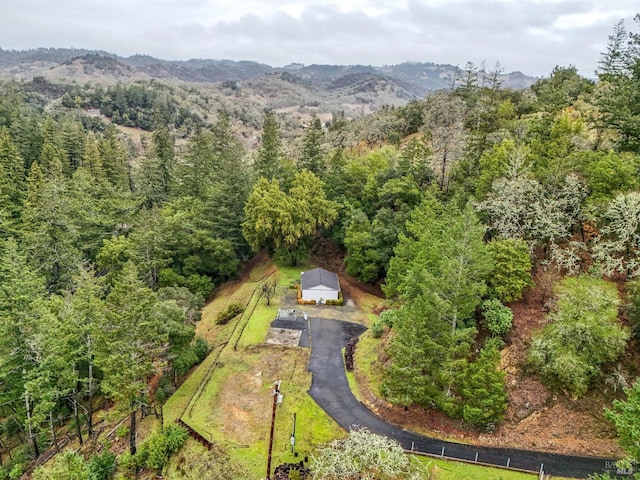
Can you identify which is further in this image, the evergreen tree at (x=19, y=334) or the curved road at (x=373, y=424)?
the evergreen tree at (x=19, y=334)

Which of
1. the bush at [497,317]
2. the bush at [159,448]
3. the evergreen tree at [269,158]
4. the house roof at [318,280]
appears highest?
the evergreen tree at [269,158]

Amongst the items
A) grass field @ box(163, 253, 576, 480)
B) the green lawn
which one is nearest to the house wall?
grass field @ box(163, 253, 576, 480)

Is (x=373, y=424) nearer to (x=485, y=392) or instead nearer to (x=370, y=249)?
(x=485, y=392)

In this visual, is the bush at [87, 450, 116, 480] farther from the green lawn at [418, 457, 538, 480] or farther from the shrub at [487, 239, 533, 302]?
the shrub at [487, 239, 533, 302]

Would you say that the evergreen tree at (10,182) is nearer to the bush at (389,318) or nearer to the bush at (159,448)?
the bush at (159,448)

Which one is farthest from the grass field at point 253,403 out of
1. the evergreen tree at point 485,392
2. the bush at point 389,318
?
the evergreen tree at point 485,392

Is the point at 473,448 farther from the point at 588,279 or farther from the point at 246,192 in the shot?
the point at 246,192
